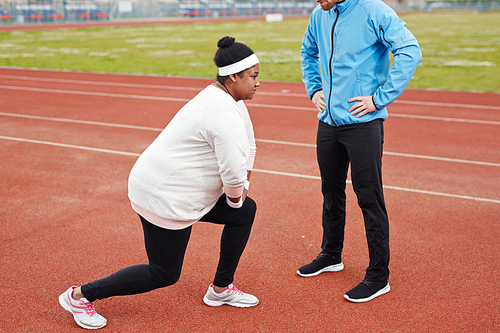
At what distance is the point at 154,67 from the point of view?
18.7 metres

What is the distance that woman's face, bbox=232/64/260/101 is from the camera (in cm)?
272

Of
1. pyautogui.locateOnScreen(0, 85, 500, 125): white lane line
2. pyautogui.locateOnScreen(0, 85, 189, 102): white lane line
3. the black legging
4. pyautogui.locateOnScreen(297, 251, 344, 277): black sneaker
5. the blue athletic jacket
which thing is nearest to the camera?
the black legging

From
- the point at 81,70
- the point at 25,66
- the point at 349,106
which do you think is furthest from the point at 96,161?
the point at 25,66

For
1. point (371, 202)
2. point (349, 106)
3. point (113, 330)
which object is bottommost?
point (113, 330)

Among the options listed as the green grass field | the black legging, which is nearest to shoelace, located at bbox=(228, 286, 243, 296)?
the black legging

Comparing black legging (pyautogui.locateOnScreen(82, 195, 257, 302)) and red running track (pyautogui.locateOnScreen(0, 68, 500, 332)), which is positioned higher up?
black legging (pyautogui.locateOnScreen(82, 195, 257, 302))

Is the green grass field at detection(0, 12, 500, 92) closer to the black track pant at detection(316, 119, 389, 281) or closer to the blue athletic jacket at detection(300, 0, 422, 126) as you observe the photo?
the black track pant at detection(316, 119, 389, 281)

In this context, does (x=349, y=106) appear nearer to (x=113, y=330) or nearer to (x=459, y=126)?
(x=113, y=330)

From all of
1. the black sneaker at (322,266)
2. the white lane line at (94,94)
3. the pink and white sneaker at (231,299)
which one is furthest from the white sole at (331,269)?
the white lane line at (94,94)

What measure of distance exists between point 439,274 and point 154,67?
54.1ft

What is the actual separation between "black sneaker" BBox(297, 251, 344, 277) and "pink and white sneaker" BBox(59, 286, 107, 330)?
1649mm

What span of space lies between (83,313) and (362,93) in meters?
2.40

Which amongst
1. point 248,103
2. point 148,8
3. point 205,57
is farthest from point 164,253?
point 148,8

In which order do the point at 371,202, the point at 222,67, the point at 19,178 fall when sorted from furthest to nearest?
the point at 19,178
the point at 371,202
the point at 222,67
